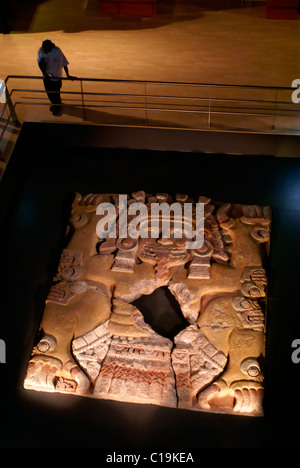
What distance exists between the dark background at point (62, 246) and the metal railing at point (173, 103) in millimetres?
372

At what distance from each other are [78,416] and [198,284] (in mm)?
1891

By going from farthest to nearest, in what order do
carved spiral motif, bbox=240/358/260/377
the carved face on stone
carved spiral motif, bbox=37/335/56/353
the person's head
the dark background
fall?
the person's head < the carved face on stone < carved spiral motif, bbox=37/335/56/353 < carved spiral motif, bbox=240/358/260/377 < the dark background

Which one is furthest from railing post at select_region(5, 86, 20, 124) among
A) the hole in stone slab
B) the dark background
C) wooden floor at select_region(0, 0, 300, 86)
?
the hole in stone slab

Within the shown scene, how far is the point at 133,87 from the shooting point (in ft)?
26.7

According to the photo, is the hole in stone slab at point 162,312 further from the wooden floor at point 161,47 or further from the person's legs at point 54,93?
the person's legs at point 54,93

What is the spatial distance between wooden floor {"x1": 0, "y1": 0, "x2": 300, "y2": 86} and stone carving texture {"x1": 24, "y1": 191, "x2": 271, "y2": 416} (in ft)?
7.46

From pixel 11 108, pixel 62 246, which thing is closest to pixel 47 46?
pixel 11 108

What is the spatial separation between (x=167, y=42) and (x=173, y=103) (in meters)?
1.44

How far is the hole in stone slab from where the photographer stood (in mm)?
6449

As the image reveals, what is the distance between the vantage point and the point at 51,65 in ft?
24.9

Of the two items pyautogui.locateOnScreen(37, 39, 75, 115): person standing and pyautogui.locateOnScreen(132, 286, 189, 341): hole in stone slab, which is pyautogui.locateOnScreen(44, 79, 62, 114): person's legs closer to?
pyautogui.locateOnScreen(37, 39, 75, 115): person standing

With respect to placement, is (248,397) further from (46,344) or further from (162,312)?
(46,344)

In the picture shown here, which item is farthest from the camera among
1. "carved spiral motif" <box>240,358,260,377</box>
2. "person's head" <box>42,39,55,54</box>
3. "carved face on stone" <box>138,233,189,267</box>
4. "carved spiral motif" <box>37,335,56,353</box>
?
"person's head" <box>42,39,55,54</box>

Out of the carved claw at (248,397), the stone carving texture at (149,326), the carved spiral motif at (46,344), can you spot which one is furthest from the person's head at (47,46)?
the carved claw at (248,397)
